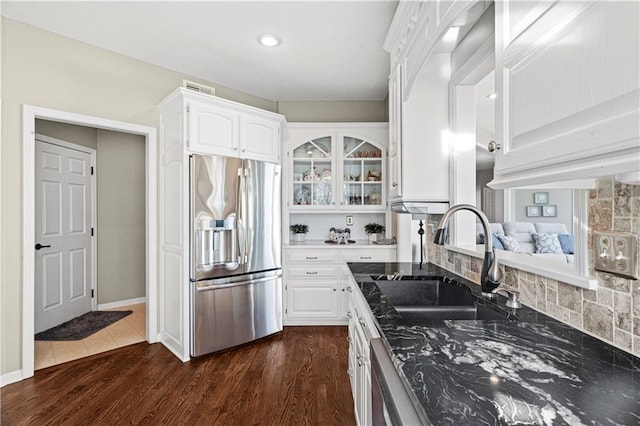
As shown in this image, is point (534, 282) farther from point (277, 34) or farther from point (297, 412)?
point (277, 34)

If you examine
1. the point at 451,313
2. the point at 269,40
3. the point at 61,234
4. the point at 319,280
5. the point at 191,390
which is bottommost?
the point at 191,390

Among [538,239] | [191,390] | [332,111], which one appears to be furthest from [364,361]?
[332,111]

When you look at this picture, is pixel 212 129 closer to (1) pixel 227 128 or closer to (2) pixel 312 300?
(1) pixel 227 128

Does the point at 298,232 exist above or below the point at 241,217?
below

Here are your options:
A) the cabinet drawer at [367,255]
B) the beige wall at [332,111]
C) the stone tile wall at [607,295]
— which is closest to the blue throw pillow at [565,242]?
the stone tile wall at [607,295]

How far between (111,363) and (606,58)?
3461mm

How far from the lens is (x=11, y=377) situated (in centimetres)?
237

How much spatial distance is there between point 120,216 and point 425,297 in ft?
13.8

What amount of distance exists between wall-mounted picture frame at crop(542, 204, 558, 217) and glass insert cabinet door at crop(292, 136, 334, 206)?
2.31 m

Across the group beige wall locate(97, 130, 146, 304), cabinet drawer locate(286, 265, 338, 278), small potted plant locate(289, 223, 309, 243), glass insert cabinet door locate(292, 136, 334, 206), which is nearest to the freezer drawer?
cabinet drawer locate(286, 265, 338, 278)

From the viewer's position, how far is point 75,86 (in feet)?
8.80

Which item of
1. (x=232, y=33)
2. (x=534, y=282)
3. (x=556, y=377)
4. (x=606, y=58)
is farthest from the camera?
(x=232, y=33)

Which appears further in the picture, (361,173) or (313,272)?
(361,173)

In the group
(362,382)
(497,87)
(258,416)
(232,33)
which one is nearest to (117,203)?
(232,33)
